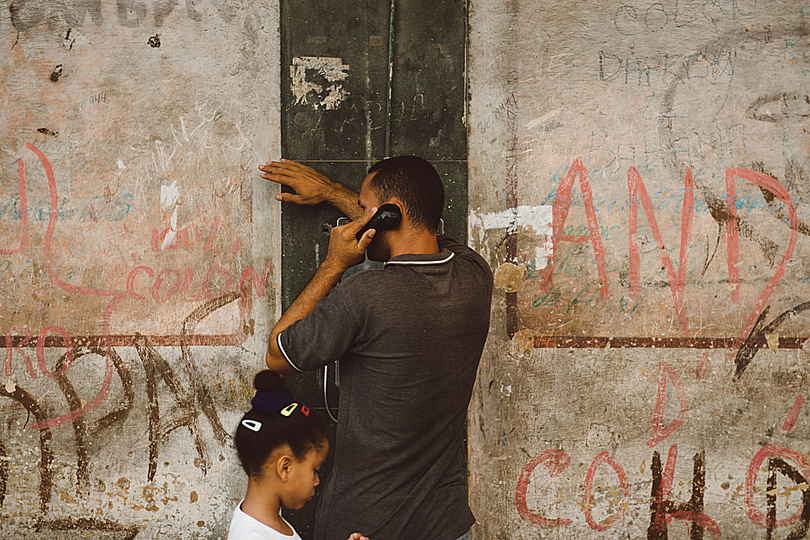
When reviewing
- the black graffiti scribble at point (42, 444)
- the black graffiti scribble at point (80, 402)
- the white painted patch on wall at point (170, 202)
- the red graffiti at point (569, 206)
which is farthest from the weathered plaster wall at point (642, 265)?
the black graffiti scribble at point (42, 444)

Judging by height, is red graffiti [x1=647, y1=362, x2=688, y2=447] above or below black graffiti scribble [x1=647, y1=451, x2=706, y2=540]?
above

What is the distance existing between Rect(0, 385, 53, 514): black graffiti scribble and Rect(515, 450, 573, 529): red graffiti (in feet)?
7.88

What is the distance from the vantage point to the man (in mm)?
1818

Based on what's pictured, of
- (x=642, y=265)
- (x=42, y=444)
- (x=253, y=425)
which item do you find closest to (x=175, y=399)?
(x=42, y=444)

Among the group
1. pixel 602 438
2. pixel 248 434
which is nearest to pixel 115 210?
pixel 248 434

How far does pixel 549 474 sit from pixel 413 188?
5.76 feet

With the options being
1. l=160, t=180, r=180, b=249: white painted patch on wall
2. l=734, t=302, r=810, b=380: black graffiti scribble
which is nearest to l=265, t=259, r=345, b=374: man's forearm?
l=160, t=180, r=180, b=249: white painted patch on wall

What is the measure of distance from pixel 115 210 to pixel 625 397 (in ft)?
9.11

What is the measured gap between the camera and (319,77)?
276 centimetres

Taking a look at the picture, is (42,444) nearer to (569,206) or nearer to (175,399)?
(175,399)

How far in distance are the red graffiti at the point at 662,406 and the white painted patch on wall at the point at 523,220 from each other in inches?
34.0

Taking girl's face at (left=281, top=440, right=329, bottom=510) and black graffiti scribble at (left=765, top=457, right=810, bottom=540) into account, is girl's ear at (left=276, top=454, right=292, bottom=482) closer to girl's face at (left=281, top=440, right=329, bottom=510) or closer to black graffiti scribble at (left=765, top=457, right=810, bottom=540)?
girl's face at (left=281, top=440, right=329, bottom=510)

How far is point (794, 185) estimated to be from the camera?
111 inches

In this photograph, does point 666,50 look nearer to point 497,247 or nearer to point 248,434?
point 497,247
